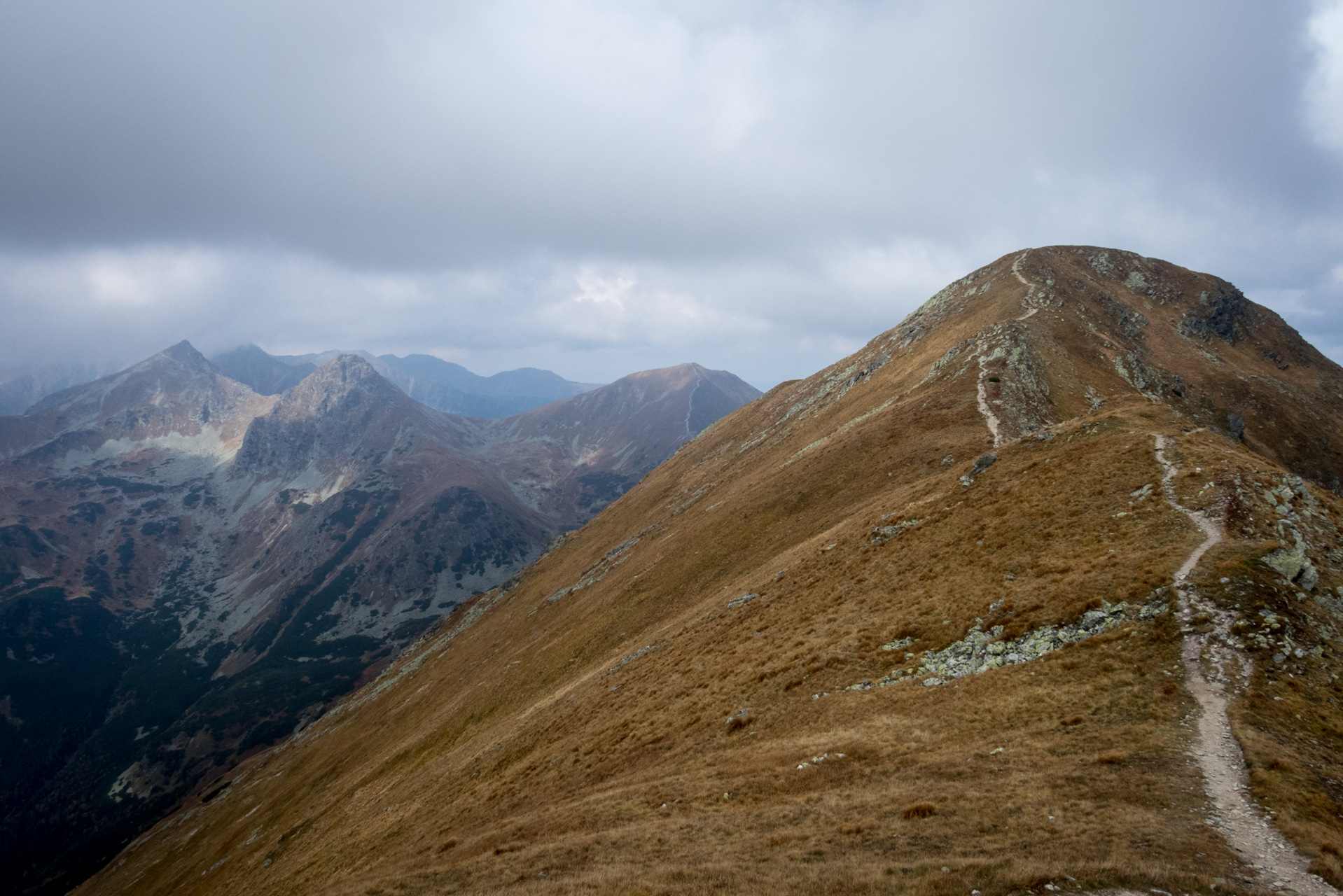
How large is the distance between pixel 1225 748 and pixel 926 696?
9.70 m

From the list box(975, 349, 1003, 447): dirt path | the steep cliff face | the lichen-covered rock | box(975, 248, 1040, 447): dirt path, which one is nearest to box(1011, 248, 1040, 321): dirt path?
box(975, 248, 1040, 447): dirt path

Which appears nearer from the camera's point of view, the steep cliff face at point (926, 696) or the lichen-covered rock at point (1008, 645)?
the steep cliff face at point (926, 696)

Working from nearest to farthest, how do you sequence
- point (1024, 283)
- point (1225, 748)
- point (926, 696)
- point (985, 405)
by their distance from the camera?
point (1225, 748), point (926, 696), point (985, 405), point (1024, 283)

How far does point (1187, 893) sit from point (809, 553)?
107 ft

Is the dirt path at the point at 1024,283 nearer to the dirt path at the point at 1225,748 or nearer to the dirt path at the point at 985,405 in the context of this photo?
the dirt path at the point at 985,405

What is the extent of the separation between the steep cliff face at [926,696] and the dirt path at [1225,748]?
0.08m

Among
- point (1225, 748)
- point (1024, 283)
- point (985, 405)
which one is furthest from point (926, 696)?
point (1024, 283)

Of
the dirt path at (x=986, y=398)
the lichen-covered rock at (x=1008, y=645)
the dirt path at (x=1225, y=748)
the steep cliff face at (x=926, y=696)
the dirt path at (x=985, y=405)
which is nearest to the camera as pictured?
the dirt path at (x=1225, y=748)

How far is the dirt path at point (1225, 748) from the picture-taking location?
12352 mm

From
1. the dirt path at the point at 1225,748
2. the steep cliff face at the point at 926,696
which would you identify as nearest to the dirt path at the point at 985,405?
the steep cliff face at the point at 926,696

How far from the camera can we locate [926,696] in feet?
79.3

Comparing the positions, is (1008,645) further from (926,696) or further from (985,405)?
(985,405)

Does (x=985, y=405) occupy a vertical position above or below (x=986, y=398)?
below

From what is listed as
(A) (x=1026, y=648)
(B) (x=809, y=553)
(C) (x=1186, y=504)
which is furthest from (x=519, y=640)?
(C) (x=1186, y=504)
